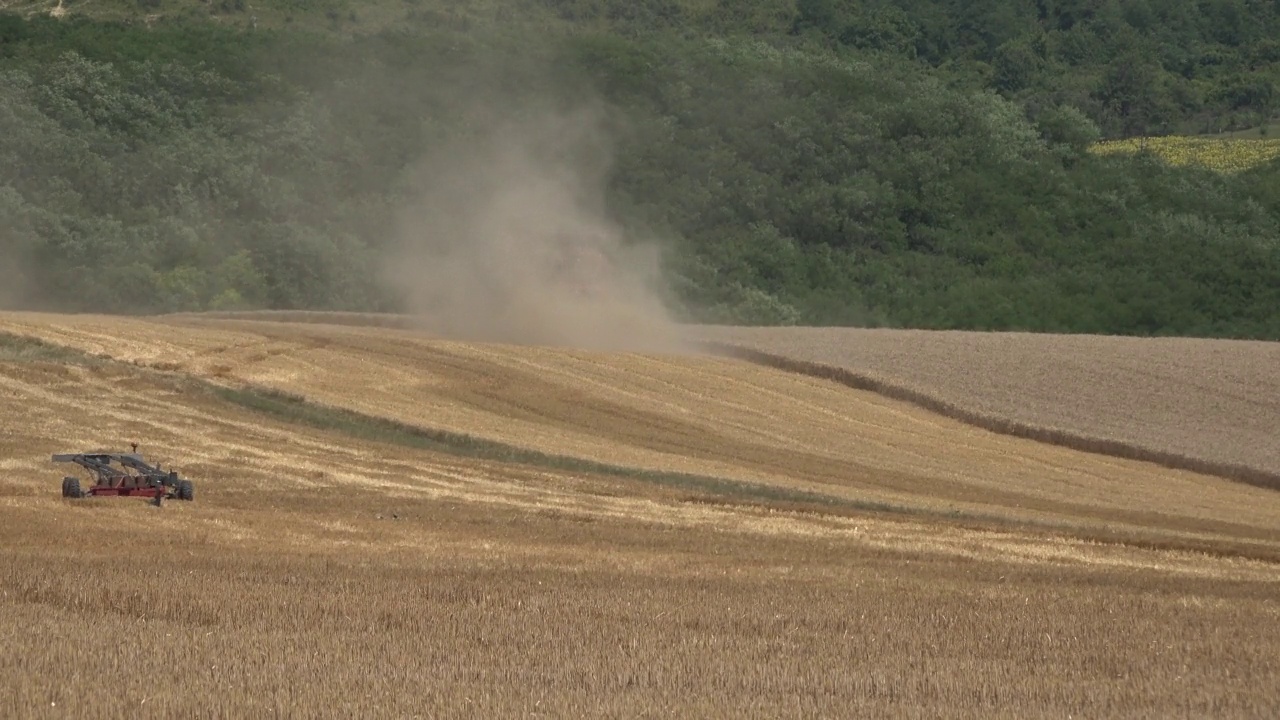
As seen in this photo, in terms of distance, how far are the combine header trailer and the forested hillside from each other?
3492cm

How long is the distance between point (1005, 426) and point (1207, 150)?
4904 cm

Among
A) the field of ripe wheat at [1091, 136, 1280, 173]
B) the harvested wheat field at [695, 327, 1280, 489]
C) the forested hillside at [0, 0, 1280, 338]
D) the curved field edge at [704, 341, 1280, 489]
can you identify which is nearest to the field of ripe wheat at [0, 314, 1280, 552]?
the curved field edge at [704, 341, 1280, 489]

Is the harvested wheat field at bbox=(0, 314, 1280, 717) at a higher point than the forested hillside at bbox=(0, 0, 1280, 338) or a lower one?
lower

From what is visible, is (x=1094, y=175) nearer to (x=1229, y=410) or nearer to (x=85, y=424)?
(x=1229, y=410)

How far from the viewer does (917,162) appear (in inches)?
2864

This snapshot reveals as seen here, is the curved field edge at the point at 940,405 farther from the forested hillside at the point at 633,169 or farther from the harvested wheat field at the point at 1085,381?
the forested hillside at the point at 633,169

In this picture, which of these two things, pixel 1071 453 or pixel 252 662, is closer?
pixel 252 662

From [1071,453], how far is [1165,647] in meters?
19.3

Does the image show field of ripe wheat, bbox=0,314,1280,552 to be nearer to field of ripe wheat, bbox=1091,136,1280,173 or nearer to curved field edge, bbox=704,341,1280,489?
curved field edge, bbox=704,341,1280,489

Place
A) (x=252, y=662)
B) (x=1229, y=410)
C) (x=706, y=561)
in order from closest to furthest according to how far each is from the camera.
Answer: (x=252, y=662) < (x=706, y=561) < (x=1229, y=410)

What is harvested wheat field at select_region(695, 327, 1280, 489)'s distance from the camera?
112ft

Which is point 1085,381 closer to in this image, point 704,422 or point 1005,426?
point 1005,426

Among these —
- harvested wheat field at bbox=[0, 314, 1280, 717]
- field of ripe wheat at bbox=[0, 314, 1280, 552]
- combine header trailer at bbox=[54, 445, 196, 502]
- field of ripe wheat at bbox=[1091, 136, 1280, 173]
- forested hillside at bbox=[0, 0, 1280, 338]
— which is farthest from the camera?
field of ripe wheat at bbox=[1091, 136, 1280, 173]

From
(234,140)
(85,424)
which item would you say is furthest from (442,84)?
(85,424)
